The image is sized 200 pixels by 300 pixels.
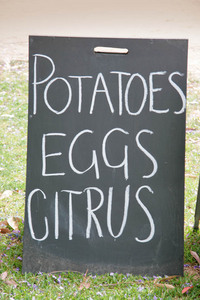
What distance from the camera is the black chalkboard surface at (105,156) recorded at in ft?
8.39

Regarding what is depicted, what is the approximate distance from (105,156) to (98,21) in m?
7.24

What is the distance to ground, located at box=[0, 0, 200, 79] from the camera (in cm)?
806

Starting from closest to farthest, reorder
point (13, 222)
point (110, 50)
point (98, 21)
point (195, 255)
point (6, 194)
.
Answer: point (110, 50), point (195, 255), point (13, 222), point (6, 194), point (98, 21)

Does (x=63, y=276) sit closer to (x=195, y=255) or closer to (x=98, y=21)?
(x=195, y=255)

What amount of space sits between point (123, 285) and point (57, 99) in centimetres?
95

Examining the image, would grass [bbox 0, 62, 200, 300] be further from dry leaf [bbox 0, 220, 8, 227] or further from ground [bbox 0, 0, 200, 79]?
ground [bbox 0, 0, 200, 79]

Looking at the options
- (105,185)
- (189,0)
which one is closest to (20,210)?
(105,185)

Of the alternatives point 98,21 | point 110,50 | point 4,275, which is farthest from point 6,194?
point 98,21

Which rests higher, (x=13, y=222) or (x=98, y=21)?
(x=98, y=21)

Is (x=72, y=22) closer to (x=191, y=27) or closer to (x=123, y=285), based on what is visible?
(x=191, y=27)

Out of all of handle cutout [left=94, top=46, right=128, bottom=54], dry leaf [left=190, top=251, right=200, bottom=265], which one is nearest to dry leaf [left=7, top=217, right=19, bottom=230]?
dry leaf [left=190, top=251, right=200, bottom=265]

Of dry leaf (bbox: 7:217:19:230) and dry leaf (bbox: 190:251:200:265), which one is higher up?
dry leaf (bbox: 7:217:19:230)

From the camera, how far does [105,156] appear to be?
2.62m

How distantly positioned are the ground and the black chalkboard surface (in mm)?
3888
